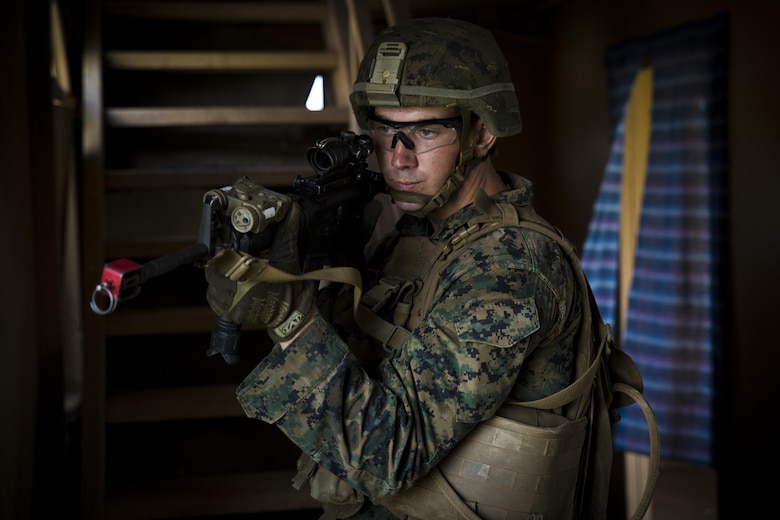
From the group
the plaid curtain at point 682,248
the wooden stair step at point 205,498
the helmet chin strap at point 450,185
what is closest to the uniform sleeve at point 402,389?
the helmet chin strap at point 450,185

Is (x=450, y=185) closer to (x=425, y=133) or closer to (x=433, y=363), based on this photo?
(x=425, y=133)

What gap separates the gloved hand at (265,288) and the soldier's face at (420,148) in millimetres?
333

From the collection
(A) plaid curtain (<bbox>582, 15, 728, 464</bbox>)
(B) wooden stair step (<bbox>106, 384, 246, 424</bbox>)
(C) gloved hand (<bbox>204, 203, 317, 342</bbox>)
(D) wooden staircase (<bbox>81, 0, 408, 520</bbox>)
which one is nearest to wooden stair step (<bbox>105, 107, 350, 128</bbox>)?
(D) wooden staircase (<bbox>81, 0, 408, 520</bbox>)

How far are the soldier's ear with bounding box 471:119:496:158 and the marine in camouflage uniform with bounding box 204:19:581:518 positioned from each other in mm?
74

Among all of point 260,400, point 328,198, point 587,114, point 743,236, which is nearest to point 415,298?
point 328,198

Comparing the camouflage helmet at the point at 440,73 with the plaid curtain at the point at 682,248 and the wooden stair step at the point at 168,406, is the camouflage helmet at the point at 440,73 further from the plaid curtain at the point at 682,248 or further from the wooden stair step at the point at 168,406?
the plaid curtain at the point at 682,248

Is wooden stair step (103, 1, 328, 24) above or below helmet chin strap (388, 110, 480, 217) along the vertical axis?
above

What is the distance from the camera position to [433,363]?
1.48 metres

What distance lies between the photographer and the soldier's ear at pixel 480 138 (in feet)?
5.89

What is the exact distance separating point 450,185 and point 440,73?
227 mm

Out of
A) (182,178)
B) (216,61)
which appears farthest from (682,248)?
(182,178)

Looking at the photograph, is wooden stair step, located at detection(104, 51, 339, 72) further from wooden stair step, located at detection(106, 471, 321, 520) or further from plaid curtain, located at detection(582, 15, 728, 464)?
plaid curtain, located at detection(582, 15, 728, 464)

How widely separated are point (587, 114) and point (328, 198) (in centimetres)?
402

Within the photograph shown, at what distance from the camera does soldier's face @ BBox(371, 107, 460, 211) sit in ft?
5.68
